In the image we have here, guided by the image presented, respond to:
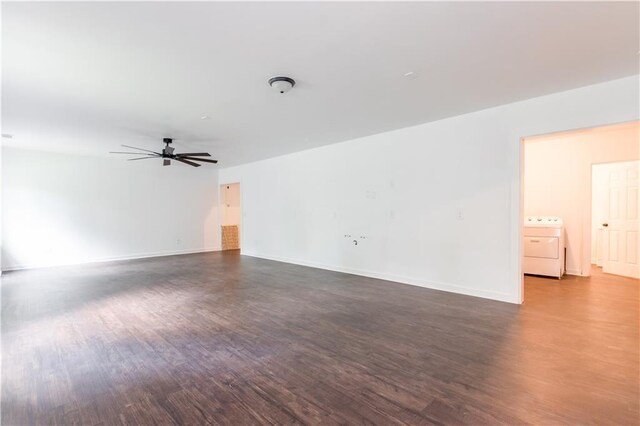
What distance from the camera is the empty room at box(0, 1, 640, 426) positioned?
197cm

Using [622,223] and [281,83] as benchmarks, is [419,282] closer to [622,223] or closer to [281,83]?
[281,83]

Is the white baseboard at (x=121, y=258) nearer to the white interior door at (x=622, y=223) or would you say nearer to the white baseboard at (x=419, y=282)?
the white baseboard at (x=419, y=282)

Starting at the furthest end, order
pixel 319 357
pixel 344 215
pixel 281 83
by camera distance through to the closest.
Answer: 1. pixel 344 215
2. pixel 281 83
3. pixel 319 357

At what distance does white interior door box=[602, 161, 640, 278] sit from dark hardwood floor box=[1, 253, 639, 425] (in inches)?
48.5

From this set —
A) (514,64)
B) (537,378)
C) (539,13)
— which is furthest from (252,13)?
(537,378)

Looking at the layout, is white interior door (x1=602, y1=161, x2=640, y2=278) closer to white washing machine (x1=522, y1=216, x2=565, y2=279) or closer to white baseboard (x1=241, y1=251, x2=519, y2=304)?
white washing machine (x1=522, y1=216, x2=565, y2=279)

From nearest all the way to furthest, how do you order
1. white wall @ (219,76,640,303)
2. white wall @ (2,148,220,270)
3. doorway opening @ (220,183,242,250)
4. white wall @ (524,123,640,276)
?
white wall @ (219,76,640,303), white wall @ (524,123,640,276), white wall @ (2,148,220,270), doorway opening @ (220,183,242,250)

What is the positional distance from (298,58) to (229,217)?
8.07 meters

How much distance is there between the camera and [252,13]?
6.55ft

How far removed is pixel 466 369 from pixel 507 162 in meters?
2.81

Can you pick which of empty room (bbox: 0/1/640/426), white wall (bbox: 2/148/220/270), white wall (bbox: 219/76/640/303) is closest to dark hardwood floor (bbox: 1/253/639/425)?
empty room (bbox: 0/1/640/426)

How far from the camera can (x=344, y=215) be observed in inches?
230

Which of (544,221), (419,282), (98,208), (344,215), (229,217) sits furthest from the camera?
(229,217)

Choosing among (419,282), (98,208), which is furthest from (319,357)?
(98,208)
